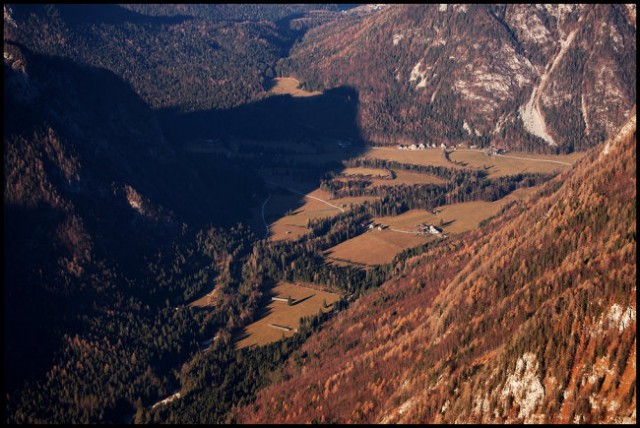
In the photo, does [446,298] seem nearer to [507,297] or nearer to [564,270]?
[507,297]

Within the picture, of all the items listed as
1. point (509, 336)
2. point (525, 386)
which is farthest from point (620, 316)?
point (509, 336)

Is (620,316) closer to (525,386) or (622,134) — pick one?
(525,386)

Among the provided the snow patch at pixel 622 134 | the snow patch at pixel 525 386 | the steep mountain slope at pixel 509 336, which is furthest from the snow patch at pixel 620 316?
the snow patch at pixel 622 134

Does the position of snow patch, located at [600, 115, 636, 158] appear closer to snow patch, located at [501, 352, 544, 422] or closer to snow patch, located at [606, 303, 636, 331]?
snow patch, located at [606, 303, 636, 331]

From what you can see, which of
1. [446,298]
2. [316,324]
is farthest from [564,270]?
[316,324]

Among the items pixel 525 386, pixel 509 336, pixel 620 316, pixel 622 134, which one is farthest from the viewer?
pixel 622 134

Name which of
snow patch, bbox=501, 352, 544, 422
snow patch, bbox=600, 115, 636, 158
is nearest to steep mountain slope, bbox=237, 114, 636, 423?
snow patch, bbox=501, 352, 544, 422

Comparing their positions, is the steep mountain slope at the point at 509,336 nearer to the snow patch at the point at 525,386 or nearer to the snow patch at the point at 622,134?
the snow patch at the point at 525,386
